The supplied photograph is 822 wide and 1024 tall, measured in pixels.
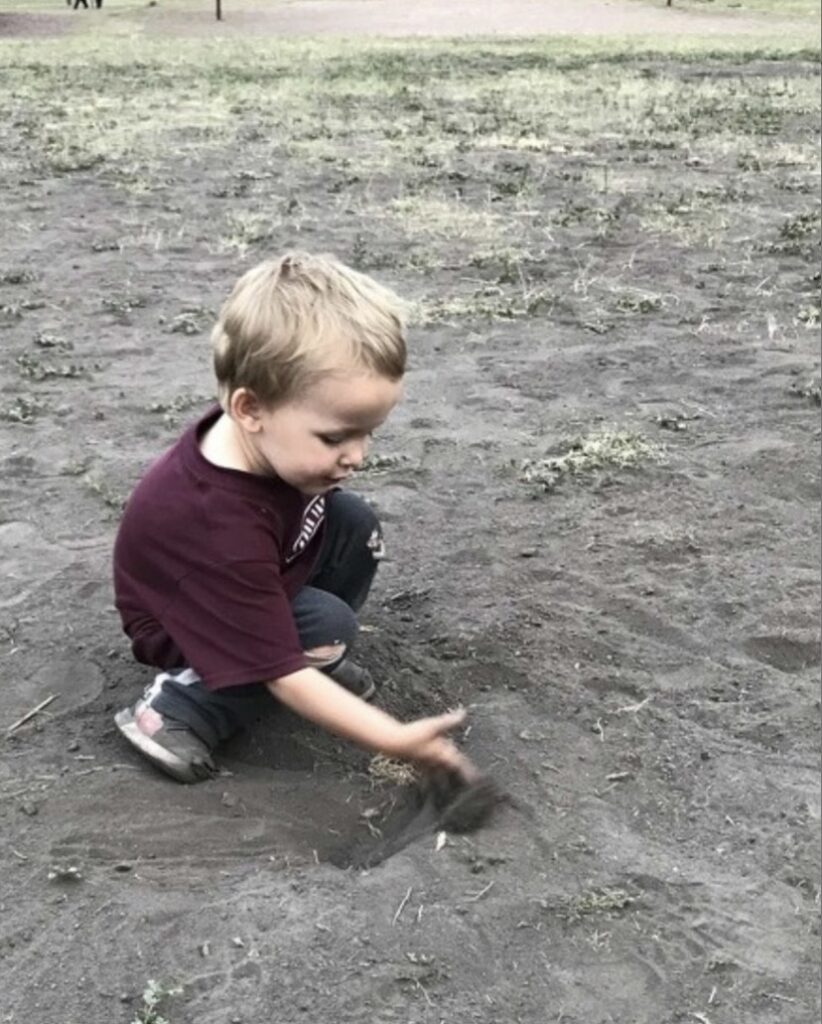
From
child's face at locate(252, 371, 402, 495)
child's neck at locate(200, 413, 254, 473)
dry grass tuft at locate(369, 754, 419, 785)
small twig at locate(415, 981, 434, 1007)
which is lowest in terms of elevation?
small twig at locate(415, 981, 434, 1007)

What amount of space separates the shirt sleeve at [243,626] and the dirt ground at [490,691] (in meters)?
0.35

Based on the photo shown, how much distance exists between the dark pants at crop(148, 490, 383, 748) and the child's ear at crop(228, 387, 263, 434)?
54 centimetres

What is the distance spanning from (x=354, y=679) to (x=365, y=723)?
1.95 feet

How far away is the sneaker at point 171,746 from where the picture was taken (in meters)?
2.83

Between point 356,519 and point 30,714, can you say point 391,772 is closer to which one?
point 356,519

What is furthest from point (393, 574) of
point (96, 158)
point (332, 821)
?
point (96, 158)

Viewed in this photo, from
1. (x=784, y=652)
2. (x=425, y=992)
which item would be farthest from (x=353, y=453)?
A: (x=784, y=652)

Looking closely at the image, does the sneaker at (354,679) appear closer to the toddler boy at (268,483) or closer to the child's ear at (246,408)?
the toddler boy at (268,483)

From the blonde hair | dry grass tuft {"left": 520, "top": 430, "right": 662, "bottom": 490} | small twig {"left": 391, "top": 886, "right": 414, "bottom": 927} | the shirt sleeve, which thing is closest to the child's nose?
the blonde hair

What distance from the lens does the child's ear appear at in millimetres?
2533

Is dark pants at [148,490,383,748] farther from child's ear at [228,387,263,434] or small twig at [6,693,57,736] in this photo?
child's ear at [228,387,263,434]

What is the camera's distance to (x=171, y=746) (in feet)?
9.28

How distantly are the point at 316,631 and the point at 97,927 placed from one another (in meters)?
0.82

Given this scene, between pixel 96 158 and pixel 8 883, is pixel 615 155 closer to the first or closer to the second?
pixel 96 158
